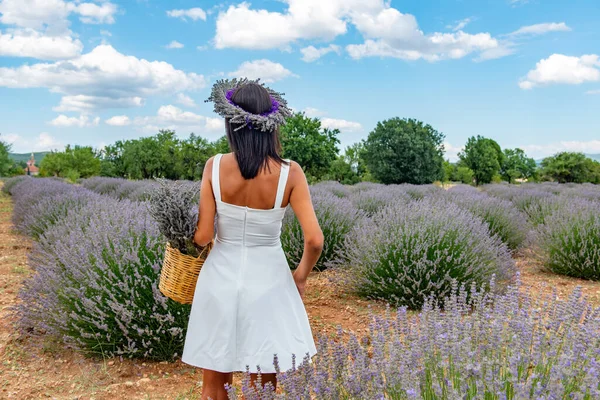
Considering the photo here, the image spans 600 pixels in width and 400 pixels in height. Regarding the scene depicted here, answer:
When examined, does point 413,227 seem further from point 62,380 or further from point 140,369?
point 62,380

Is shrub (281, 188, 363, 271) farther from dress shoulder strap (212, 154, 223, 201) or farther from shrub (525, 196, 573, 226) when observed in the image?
shrub (525, 196, 573, 226)

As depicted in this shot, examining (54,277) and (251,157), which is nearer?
(251,157)

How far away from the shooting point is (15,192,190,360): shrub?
3498mm

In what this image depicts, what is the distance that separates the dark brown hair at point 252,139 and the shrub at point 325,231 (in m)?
4.15

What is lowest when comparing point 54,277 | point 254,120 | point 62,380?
point 62,380

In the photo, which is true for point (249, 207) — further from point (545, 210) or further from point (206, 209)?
point (545, 210)

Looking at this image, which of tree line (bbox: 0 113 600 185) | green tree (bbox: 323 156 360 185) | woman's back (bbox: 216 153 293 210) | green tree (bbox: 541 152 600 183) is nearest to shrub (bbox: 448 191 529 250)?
woman's back (bbox: 216 153 293 210)

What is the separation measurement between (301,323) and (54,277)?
243 cm

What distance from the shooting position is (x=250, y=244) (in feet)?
7.61

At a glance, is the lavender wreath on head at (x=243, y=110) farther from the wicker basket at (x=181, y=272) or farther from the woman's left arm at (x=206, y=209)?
the wicker basket at (x=181, y=272)

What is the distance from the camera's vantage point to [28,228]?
347 inches

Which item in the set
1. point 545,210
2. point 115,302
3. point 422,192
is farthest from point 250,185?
point 422,192

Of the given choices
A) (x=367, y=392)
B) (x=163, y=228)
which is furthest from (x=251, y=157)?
(x=367, y=392)

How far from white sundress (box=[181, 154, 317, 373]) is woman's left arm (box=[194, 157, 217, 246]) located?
4 cm
